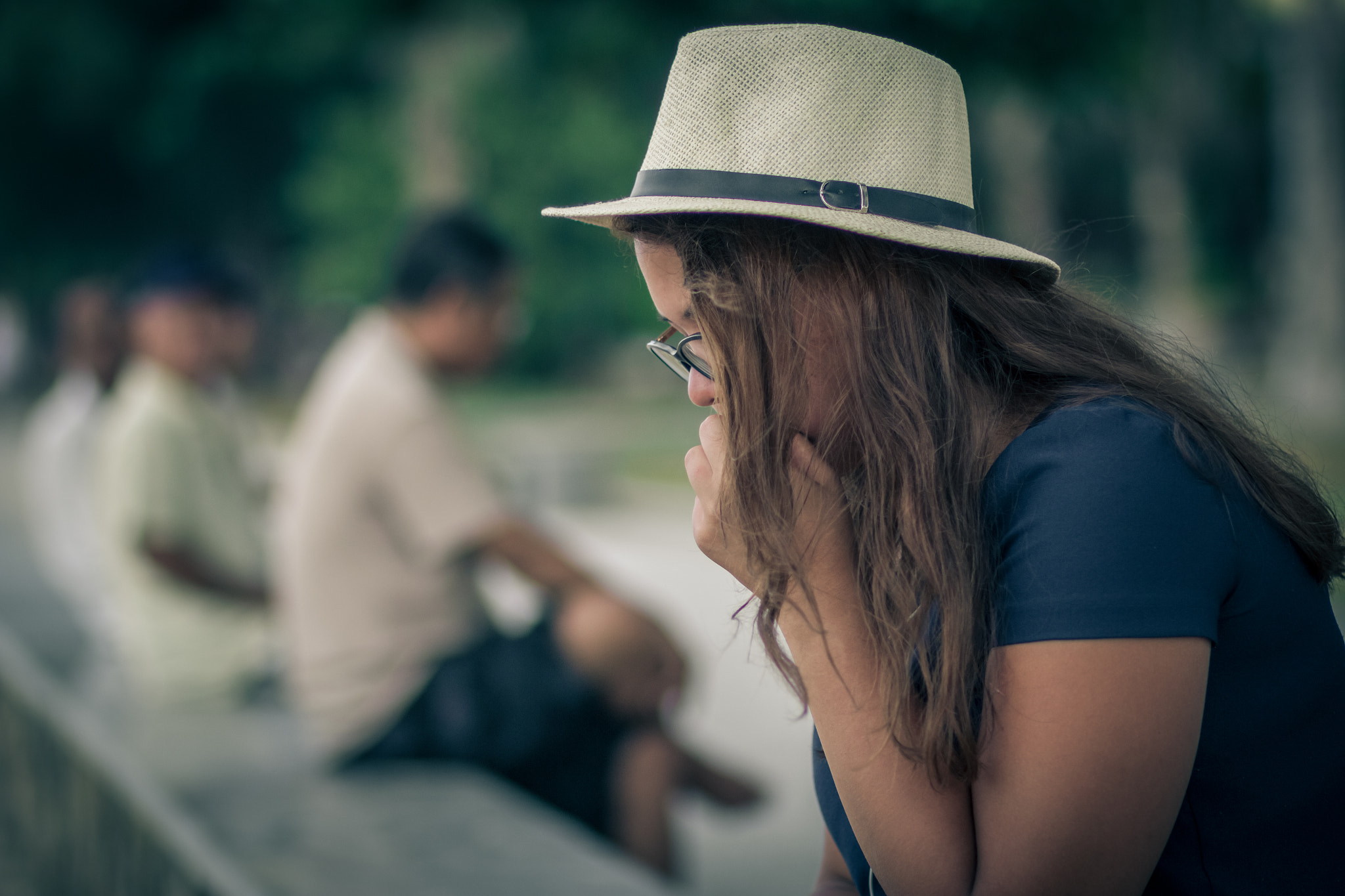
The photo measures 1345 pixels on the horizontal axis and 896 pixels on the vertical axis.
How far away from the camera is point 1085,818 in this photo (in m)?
1.28

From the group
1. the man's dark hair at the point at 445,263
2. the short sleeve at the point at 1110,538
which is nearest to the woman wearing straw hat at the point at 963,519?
the short sleeve at the point at 1110,538

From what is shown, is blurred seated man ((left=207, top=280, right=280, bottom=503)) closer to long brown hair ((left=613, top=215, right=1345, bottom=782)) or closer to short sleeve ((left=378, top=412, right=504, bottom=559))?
short sleeve ((left=378, top=412, right=504, bottom=559))

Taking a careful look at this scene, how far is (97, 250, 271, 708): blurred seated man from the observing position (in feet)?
12.8

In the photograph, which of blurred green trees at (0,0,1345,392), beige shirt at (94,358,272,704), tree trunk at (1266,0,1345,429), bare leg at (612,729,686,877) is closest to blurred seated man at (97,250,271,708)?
beige shirt at (94,358,272,704)

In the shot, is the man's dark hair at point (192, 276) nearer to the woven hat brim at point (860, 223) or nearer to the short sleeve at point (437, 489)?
the short sleeve at point (437, 489)

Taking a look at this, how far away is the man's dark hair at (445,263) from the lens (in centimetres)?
354

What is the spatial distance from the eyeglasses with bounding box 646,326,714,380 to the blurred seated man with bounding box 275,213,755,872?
58.4 inches

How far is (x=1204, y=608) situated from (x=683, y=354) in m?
0.67

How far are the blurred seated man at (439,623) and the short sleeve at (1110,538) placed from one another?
70.2 inches

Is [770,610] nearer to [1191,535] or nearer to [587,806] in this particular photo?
[1191,535]

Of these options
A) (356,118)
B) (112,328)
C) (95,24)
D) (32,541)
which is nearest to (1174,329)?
(112,328)

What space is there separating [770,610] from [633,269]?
0.83 m

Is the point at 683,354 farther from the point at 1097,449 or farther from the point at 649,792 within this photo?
the point at 649,792

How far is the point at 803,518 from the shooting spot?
144 centimetres
